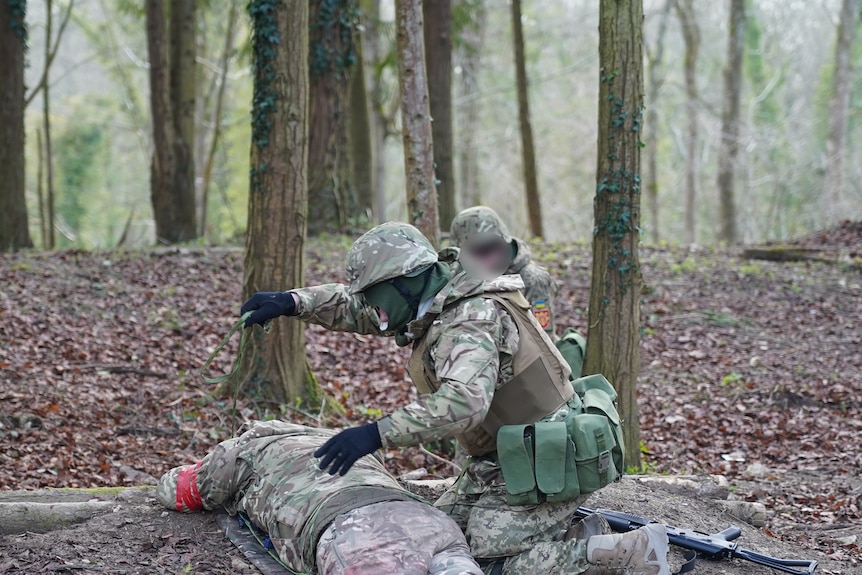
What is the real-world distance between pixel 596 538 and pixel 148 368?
5597mm

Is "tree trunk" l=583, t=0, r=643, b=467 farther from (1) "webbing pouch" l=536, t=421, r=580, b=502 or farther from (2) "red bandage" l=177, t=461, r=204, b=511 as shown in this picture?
(2) "red bandage" l=177, t=461, r=204, b=511

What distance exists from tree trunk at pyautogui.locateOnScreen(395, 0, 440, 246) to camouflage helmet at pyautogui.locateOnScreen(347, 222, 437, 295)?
278cm

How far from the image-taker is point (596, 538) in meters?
3.82

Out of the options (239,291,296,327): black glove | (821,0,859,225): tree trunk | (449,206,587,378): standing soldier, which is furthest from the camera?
(821,0,859,225): tree trunk

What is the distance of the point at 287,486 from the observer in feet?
13.6

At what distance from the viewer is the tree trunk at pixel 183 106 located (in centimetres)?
1479

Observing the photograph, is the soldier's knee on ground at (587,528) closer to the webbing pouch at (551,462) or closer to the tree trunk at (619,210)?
the webbing pouch at (551,462)

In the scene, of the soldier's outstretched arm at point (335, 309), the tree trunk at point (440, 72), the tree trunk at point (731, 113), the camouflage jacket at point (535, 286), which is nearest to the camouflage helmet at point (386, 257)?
the soldier's outstretched arm at point (335, 309)

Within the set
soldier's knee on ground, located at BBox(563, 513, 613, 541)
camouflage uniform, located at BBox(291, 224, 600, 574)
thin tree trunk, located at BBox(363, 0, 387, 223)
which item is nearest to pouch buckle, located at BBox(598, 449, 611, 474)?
camouflage uniform, located at BBox(291, 224, 600, 574)

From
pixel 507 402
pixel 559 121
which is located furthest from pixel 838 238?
pixel 559 121

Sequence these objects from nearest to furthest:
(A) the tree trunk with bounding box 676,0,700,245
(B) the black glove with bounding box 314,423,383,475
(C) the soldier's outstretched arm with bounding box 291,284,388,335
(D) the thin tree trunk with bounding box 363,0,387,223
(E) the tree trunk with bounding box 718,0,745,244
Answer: (B) the black glove with bounding box 314,423,383,475 → (C) the soldier's outstretched arm with bounding box 291,284,388,335 → (D) the thin tree trunk with bounding box 363,0,387,223 → (E) the tree trunk with bounding box 718,0,745,244 → (A) the tree trunk with bounding box 676,0,700,245

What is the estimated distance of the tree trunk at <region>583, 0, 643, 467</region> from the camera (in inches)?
237

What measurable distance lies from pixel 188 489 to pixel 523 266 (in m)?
3.03

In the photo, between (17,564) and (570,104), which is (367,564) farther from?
(570,104)
